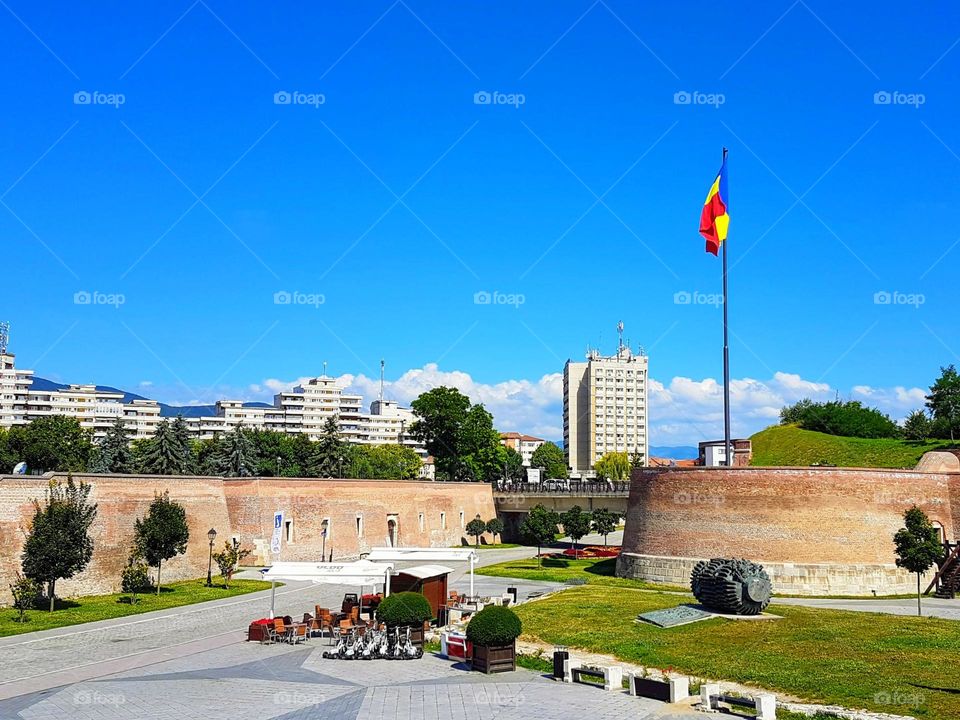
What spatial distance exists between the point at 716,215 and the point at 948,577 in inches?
691

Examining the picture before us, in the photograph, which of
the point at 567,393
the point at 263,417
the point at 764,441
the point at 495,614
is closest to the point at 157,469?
the point at 764,441

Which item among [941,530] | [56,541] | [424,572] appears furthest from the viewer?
[941,530]

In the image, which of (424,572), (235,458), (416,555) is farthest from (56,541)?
(235,458)

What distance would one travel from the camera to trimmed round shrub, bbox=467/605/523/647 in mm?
19984

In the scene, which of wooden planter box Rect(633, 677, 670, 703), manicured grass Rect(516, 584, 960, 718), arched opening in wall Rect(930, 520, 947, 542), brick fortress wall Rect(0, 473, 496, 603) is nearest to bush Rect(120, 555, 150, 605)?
brick fortress wall Rect(0, 473, 496, 603)

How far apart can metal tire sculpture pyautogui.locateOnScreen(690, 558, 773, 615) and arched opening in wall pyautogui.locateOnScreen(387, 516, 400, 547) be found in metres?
30.1

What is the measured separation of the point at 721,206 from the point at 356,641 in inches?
925

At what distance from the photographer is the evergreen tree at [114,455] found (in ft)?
247

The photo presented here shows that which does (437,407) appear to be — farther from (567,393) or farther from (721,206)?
(567,393)

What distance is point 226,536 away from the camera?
44.8m

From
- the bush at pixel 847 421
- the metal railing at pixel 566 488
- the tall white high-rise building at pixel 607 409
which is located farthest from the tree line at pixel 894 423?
the tall white high-rise building at pixel 607 409

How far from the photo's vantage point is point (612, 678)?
18.4 meters

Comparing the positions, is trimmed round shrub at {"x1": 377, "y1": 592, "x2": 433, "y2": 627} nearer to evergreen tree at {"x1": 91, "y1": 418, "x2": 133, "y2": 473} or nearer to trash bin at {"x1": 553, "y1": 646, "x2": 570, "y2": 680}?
trash bin at {"x1": 553, "y1": 646, "x2": 570, "y2": 680}

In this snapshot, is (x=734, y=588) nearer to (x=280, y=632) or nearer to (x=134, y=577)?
(x=280, y=632)
